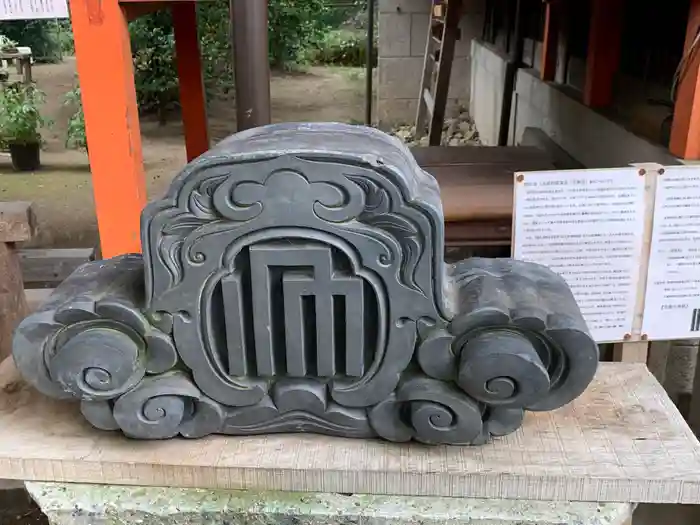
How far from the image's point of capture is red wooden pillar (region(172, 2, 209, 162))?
3.77 meters

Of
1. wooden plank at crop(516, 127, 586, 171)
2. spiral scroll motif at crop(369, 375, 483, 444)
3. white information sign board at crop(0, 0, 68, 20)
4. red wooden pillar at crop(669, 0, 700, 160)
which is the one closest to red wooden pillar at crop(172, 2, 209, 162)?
white information sign board at crop(0, 0, 68, 20)

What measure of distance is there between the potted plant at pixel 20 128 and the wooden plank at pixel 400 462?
18.9 feet

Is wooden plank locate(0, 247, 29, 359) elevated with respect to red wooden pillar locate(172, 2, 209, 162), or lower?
lower

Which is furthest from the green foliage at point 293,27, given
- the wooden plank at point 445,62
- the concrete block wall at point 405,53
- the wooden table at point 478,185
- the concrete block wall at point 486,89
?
the wooden table at point 478,185

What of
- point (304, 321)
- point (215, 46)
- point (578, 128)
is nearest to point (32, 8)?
point (304, 321)

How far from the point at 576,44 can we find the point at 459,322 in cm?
328

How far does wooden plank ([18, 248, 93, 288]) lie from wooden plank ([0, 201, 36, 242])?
139cm

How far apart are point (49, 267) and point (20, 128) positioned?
3.59m

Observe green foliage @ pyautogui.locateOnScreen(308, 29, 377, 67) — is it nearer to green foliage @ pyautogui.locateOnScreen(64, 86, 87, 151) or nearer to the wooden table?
green foliage @ pyautogui.locateOnScreen(64, 86, 87, 151)

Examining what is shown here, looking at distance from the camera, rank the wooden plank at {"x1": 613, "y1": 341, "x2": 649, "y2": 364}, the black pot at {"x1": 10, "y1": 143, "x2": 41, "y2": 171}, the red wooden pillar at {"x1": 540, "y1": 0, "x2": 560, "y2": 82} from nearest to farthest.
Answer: the wooden plank at {"x1": 613, "y1": 341, "x2": 649, "y2": 364} → the red wooden pillar at {"x1": 540, "y1": 0, "x2": 560, "y2": 82} → the black pot at {"x1": 10, "y1": 143, "x2": 41, "y2": 171}

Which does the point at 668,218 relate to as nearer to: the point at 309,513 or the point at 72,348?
the point at 309,513

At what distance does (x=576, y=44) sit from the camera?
4090 mm

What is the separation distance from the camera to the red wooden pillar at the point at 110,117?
192 centimetres

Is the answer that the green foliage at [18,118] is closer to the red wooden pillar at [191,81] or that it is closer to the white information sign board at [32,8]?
the red wooden pillar at [191,81]
